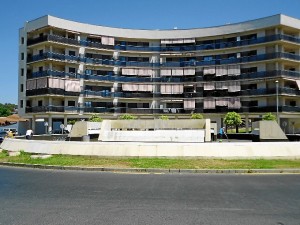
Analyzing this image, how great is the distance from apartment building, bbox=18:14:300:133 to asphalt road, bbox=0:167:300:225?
137 feet

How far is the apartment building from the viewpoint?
178 feet

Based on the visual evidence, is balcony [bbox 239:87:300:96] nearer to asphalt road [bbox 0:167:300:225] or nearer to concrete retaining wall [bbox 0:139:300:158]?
concrete retaining wall [bbox 0:139:300:158]

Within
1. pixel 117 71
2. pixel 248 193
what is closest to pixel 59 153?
pixel 248 193

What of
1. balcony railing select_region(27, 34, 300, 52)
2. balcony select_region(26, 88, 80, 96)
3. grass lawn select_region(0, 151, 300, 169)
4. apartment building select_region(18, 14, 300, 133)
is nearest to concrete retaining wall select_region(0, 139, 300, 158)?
grass lawn select_region(0, 151, 300, 169)

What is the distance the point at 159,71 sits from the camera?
63.3m

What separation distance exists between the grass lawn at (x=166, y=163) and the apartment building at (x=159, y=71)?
1437 inches

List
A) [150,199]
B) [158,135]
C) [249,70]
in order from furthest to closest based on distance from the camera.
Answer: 1. [249,70]
2. [158,135]
3. [150,199]

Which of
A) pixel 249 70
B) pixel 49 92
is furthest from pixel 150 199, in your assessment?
pixel 249 70

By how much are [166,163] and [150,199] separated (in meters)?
7.11

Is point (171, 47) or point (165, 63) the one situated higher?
point (171, 47)

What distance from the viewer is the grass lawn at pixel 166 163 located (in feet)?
51.2

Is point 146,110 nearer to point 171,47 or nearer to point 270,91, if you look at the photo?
point 171,47

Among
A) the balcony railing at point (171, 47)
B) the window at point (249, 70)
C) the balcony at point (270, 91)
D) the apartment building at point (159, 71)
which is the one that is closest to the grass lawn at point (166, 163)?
the apartment building at point (159, 71)

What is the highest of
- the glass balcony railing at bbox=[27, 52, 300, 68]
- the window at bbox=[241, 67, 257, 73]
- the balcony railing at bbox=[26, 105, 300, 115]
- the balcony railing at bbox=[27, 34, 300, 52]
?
the balcony railing at bbox=[27, 34, 300, 52]
